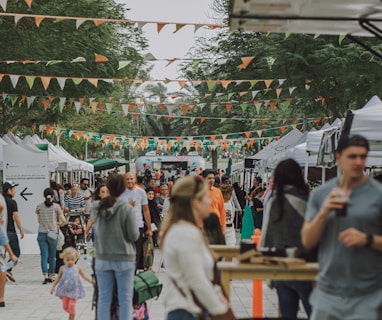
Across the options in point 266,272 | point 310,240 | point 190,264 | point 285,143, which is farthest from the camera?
point 285,143

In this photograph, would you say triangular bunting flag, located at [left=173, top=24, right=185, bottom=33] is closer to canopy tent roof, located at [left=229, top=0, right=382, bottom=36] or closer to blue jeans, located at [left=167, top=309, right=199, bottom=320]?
canopy tent roof, located at [left=229, top=0, right=382, bottom=36]

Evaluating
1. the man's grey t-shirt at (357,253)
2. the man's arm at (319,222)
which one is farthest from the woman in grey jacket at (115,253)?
the man's grey t-shirt at (357,253)

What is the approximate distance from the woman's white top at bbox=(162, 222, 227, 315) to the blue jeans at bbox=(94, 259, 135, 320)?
3435mm

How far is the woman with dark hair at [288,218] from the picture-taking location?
6953mm

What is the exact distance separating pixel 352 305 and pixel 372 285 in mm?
160

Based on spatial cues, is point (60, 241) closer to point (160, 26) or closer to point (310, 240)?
point (160, 26)

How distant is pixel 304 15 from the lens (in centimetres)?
734

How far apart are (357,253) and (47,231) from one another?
11.4 m

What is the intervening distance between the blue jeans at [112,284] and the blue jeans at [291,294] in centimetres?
239

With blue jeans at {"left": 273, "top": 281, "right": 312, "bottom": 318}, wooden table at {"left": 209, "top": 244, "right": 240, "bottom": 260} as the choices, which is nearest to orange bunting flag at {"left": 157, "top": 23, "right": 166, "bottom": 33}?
wooden table at {"left": 209, "top": 244, "right": 240, "bottom": 260}

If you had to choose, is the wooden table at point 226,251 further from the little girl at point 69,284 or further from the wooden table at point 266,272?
the little girl at point 69,284

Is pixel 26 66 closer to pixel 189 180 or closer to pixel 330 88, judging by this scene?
pixel 330 88

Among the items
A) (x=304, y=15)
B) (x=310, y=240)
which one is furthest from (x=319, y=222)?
(x=304, y=15)

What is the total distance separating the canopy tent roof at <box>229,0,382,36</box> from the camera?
6879 mm
